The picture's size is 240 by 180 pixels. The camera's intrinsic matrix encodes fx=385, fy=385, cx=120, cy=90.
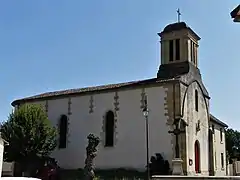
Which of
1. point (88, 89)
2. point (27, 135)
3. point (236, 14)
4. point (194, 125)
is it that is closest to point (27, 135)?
point (27, 135)

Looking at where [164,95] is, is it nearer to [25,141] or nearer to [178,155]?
[178,155]

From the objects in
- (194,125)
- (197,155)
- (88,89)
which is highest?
(88,89)

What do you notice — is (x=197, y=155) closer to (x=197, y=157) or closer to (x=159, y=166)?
(x=197, y=157)

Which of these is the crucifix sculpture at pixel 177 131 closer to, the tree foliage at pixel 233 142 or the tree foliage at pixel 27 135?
the tree foliage at pixel 27 135

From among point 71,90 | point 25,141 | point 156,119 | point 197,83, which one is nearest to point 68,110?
point 71,90

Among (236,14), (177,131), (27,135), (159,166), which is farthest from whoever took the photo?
(27,135)

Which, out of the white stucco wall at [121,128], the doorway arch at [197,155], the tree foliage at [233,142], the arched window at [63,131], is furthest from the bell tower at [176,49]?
the tree foliage at [233,142]

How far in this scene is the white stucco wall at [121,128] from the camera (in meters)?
28.2

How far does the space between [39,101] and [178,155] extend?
1504 cm

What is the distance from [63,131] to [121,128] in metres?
6.18

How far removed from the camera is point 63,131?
110ft

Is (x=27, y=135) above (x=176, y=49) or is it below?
below

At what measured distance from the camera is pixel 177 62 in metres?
31.8

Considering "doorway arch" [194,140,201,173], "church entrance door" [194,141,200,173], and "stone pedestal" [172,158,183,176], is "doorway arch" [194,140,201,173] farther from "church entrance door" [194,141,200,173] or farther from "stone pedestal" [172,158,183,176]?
"stone pedestal" [172,158,183,176]
